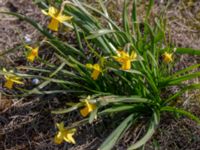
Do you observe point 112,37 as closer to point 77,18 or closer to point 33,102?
point 77,18

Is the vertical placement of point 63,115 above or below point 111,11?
below

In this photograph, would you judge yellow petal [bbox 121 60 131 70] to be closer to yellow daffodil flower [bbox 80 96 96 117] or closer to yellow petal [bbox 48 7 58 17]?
yellow daffodil flower [bbox 80 96 96 117]

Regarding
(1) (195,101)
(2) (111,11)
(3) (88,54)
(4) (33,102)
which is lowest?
(1) (195,101)

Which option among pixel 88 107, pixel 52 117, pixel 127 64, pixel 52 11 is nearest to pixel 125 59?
pixel 127 64

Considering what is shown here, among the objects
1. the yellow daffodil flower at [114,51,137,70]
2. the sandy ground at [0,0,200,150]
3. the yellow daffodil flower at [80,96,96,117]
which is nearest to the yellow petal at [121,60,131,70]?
the yellow daffodil flower at [114,51,137,70]

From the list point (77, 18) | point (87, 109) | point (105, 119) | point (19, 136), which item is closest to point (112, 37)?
point (77, 18)

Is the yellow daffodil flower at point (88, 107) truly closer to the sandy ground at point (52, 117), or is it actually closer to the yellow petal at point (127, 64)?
the yellow petal at point (127, 64)

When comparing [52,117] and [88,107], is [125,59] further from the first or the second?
[52,117]

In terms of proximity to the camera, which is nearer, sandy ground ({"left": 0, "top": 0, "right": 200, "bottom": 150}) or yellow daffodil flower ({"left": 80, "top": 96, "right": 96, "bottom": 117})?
yellow daffodil flower ({"left": 80, "top": 96, "right": 96, "bottom": 117})

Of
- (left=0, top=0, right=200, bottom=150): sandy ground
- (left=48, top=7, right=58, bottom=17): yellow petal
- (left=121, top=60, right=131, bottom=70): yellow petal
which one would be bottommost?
(left=0, top=0, right=200, bottom=150): sandy ground
